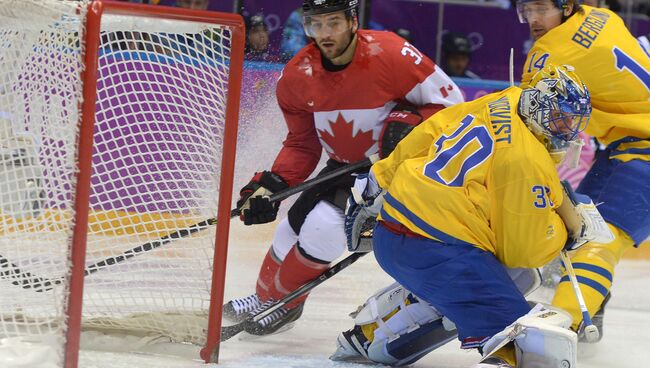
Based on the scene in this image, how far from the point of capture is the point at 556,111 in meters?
2.75

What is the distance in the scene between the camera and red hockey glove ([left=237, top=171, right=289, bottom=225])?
11.5 ft

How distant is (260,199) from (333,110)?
1.24 ft

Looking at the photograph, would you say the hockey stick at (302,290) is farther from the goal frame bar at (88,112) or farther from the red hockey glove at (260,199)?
the goal frame bar at (88,112)

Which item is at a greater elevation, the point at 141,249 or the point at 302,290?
the point at 141,249

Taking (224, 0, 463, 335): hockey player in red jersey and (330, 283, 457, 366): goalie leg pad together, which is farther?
(224, 0, 463, 335): hockey player in red jersey

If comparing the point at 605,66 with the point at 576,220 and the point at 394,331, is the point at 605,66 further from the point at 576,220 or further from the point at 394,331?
the point at 394,331

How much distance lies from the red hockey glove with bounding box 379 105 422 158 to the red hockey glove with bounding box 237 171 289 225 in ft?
1.24

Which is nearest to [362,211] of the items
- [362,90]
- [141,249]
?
[362,90]

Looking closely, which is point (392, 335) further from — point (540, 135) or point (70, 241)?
point (70, 241)

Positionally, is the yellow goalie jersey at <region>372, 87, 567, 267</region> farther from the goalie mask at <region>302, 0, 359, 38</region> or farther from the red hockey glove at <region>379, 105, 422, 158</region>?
the goalie mask at <region>302, 0, 359, 38</region>

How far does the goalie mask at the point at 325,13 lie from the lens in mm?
3502

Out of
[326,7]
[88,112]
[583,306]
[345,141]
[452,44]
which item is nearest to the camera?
[88,112]

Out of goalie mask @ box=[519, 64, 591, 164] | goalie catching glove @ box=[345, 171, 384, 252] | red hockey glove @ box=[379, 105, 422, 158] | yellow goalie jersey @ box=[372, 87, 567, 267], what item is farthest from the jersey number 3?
red hockey glove @ box=[379, 105, 422, 158]

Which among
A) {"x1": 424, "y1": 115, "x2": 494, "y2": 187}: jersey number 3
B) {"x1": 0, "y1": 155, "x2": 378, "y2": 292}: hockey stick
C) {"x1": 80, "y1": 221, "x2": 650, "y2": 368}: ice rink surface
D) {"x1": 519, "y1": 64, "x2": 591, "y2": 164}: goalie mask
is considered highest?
{"x1": 519, "y1": 64, "x2": 591, "y2": 164}: goalie mask
